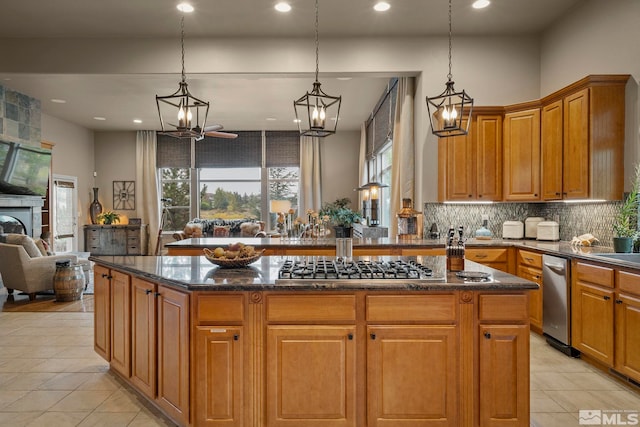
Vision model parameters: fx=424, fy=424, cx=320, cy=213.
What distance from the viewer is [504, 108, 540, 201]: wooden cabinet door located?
15.1 feet

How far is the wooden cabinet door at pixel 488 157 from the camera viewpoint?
16.0 ft

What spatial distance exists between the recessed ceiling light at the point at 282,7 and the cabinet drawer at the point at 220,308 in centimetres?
331

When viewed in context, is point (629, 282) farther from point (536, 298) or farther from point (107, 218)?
point (107, 218)

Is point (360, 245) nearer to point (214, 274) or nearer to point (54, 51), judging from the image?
point (214, 274)

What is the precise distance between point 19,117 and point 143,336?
22.0 feet

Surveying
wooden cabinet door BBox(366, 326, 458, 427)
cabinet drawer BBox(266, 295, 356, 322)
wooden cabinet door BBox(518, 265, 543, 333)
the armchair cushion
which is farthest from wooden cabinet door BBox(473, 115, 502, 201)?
the armchair cushion

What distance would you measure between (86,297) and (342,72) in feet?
15.6

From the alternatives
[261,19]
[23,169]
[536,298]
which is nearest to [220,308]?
[536,298]

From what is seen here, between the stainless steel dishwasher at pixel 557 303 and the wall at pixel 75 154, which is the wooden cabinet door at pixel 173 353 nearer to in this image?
the stainless steel dishwasher at pixel 557 303

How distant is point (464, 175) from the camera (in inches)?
194

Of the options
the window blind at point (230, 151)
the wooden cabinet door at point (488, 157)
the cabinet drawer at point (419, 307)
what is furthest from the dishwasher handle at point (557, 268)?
the window blind at point (230, 151)

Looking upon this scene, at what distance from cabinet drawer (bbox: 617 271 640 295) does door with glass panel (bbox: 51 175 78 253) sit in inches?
378

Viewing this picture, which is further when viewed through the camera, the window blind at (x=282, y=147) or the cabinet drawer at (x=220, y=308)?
the window blind at (x=282, y=147)

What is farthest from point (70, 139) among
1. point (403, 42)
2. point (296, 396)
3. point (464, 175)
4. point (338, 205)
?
point (296, 396)
